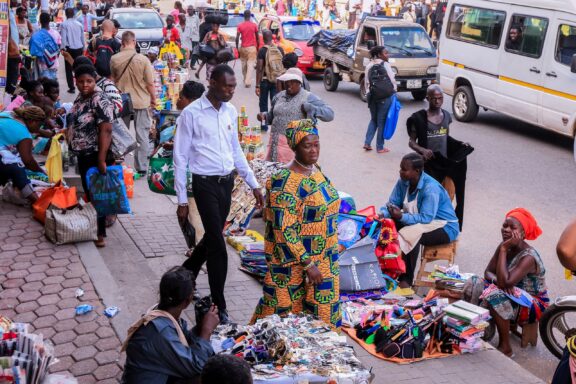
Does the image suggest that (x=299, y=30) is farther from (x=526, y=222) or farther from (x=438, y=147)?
(x=526, y=222)

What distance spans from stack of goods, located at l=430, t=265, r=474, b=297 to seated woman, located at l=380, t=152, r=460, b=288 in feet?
0.97

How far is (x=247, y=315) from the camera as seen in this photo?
6.07m

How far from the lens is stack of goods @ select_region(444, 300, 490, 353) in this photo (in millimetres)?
5668

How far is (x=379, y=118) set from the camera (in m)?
12.4

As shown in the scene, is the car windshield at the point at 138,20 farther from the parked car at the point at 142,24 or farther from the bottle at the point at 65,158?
the bottle at the point at 65,158

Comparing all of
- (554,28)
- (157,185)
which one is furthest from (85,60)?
(554,28)

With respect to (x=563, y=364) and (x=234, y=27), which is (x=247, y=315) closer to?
(x=563, y=364)

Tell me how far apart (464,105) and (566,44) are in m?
3.11

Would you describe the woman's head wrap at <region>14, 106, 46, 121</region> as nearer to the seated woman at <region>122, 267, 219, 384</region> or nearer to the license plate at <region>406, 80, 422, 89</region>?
the seated woman at <region>122, 267, 219, 384</region>

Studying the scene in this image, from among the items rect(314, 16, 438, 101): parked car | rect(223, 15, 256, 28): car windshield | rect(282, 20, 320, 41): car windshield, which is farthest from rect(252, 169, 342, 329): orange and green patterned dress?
rect(223, 15, 256, 28): car windshield

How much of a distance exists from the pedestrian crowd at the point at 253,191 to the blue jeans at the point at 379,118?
38 mm

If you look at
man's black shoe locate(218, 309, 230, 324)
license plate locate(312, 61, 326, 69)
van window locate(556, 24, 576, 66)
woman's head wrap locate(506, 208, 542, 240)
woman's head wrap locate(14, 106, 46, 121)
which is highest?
van window locate(556, 24, 576, 66)

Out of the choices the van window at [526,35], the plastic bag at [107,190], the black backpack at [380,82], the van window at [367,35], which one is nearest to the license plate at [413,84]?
the van window at [367,35]

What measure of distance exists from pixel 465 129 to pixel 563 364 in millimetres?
11597
